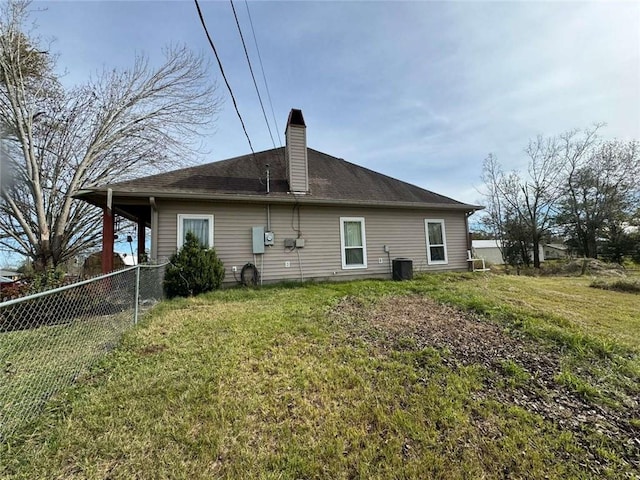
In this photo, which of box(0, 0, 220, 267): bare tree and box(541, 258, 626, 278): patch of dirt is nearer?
box(0, 0, 220, 267): bare tree

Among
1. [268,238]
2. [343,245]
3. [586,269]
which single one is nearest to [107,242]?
[268,238]

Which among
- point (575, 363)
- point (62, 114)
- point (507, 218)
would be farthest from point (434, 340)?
point (507, 218)

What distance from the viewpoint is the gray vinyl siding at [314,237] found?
25.9ft

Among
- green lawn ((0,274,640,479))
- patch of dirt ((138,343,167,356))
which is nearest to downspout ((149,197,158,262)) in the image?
green lawn ((0,274,640,479))

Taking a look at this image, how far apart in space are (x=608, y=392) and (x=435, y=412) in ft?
6.05

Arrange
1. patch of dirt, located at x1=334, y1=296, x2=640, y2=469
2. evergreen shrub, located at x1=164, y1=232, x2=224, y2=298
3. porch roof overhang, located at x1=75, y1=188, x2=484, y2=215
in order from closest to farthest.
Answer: patch of dirt, located at x1=334, y1=296, x2=640, y2=469
evergreen shrub, located at x1=164, y1=232, x2=224, y2=298
porch roof overhang, located at x1=75, y1=188, x2=484, y2=215

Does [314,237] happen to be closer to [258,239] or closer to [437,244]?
[258,239]

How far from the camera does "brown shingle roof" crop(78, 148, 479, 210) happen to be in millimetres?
7578

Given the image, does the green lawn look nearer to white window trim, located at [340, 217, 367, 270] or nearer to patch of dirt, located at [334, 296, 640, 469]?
patch of dirt, located at [334, 296, 640, 469]

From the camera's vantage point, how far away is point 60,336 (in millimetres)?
4137

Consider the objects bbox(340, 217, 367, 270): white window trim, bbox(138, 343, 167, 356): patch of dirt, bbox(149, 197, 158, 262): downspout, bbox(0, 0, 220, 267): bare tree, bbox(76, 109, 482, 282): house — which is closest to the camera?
bbox(138, 343, 167, 356): patch of dirt

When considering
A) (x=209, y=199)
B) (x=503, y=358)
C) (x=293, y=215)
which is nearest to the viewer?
(x=503, y=358)

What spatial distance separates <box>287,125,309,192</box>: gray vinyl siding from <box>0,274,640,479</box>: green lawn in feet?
17.2

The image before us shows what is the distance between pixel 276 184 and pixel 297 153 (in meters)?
1.19
